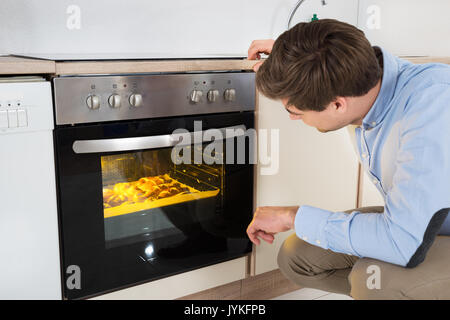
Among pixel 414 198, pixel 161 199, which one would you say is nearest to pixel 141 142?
pixel 161 199

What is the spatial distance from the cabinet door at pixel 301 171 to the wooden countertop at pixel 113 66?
188mm

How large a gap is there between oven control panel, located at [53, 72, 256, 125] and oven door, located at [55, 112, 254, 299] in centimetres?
3

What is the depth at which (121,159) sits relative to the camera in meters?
1.41

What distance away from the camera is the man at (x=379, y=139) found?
961mm

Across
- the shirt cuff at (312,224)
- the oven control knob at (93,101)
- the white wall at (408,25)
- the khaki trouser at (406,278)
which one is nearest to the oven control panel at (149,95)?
→ the oven control knob at (93,101)

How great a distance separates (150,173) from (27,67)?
451mm

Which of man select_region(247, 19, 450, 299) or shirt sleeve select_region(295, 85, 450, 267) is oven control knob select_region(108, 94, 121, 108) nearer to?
man select_region(247, 19, 450, 299)

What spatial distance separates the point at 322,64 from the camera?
3.20 ft

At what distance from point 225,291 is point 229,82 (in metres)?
0.77

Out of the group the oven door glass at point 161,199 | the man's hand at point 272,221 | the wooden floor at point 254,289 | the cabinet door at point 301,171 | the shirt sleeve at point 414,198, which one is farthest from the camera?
the wooden floor at point 254,289

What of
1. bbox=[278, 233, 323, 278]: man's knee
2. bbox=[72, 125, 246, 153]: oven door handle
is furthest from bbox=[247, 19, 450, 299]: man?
bbox=[72, 125, 246, 153]: oven door handle

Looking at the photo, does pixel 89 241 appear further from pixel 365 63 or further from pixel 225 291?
pixel 365 63

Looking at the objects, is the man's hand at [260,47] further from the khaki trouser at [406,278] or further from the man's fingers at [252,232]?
the khaki trouser at [406,278]

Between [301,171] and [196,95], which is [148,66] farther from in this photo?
[301,171]
